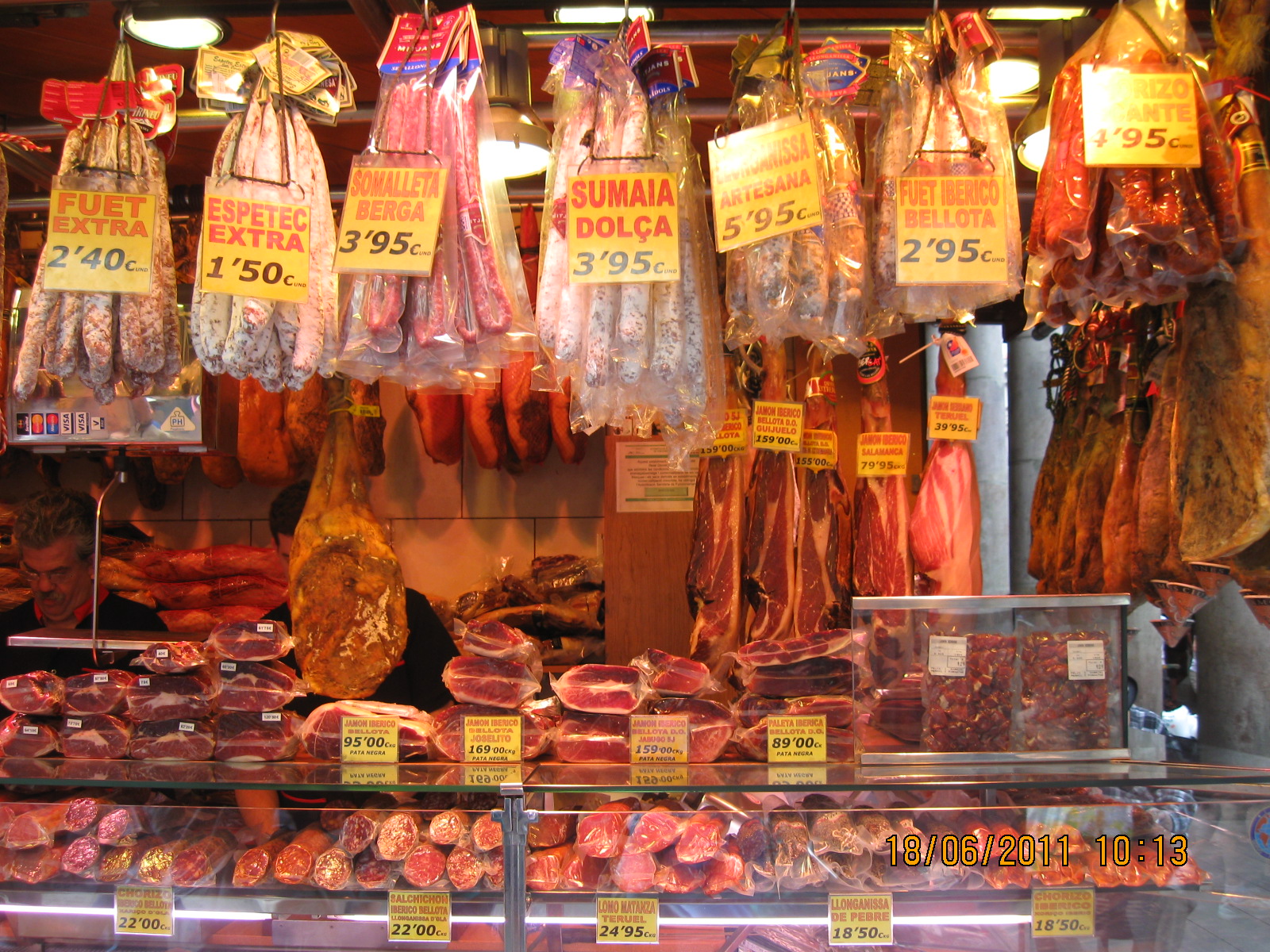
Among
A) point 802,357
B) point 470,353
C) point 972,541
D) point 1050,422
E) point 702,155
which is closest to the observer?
point 470,353

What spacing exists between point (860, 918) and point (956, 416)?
176 centimetres

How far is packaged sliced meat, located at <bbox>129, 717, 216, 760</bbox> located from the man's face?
1.72 m

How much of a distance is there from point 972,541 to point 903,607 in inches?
46.7

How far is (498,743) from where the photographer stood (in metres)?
2.38

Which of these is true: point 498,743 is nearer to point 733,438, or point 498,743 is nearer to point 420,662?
point 733,438

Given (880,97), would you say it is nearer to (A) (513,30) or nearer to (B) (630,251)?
(B) (630,251)

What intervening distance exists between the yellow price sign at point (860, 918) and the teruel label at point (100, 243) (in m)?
2.28

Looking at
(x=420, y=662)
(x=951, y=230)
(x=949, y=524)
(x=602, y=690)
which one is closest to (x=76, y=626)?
(x=420, y=662)

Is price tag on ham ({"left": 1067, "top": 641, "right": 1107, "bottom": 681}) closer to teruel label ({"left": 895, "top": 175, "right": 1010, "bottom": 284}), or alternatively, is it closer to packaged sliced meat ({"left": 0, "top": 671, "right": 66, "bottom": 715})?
teruel label ({"left": 895, "top": 175, "right": 1010, "bottom": 284})

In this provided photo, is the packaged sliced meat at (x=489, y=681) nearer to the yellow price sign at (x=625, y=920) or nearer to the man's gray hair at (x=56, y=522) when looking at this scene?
the yellow price sign at (x=625, y=920)

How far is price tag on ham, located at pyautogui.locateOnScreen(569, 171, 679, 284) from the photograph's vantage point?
2.08 metres

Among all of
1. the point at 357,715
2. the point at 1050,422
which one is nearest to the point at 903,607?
the point at 357,715

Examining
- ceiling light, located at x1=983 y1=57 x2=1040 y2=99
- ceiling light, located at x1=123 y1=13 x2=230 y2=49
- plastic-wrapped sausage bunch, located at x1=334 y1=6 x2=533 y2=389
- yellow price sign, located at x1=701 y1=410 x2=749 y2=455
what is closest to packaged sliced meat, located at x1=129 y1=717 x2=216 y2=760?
plastic-wrapped sausage bunch, located at x1=334 y1=6 x2=533 y2=389

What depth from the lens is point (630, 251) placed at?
209cm
